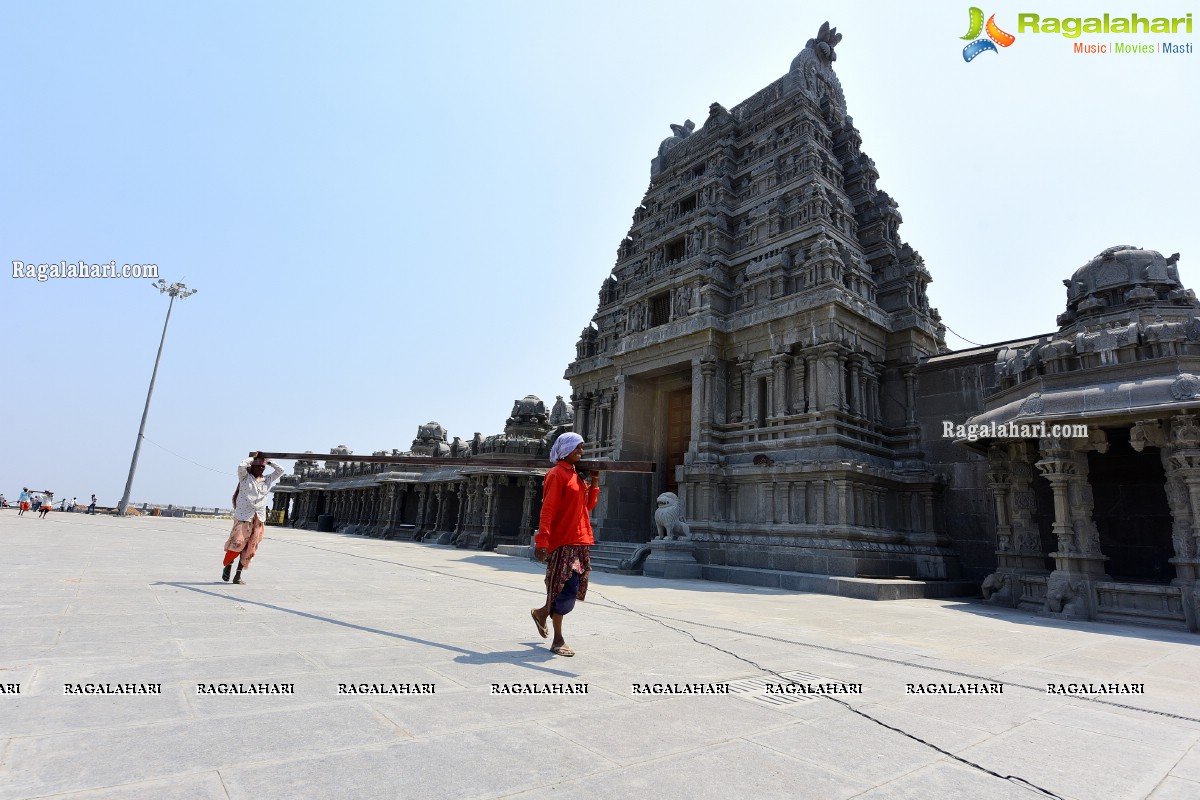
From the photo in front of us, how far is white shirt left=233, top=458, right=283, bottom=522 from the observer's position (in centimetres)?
962

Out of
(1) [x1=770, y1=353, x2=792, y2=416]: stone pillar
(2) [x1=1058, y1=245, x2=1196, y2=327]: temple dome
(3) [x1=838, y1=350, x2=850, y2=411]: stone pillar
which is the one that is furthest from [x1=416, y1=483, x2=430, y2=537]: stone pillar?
(2) [x1=1058, y1=245, x2=1196, y2=327]: temple dome

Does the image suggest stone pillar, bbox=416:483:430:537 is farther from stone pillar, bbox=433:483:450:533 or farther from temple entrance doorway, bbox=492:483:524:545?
temple entrance doorway, bbox=492:483:524:545

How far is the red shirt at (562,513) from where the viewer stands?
567 cm

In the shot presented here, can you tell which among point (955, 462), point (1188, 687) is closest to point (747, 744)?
point (1188, 687)

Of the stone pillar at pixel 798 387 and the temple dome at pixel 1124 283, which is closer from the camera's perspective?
the temple dome at pixel 1124 283

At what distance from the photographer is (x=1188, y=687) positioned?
18.0ft

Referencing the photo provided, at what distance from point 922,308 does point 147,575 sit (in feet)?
71.7

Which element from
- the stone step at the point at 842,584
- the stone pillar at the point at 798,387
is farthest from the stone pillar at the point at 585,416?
the stone step at the point at 842,584

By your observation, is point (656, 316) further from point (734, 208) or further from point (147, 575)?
point (147, 575)

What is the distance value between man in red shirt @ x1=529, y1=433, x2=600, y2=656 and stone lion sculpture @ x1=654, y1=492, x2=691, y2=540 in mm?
11465

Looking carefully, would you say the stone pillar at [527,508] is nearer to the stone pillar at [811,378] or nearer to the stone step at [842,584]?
the stone step at [842,584]

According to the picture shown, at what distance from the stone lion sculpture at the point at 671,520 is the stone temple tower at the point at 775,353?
78 centimetres

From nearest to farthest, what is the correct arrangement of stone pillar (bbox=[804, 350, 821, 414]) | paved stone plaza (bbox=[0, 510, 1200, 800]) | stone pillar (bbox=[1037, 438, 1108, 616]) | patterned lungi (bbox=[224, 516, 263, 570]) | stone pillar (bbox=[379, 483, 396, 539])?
paved stone plaza (bbox=[0, 510, 1200, 800]), patterned lungi (bbox=[224, 516, 263, 570]), stone pillar (bbox=[1037, 438, 1108, 616]), stone pillar (bbox=[804, 350, 821, 414]), stone pillar (bbox=[379, 483, 396, 539])

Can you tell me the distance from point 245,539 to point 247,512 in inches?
16.7
